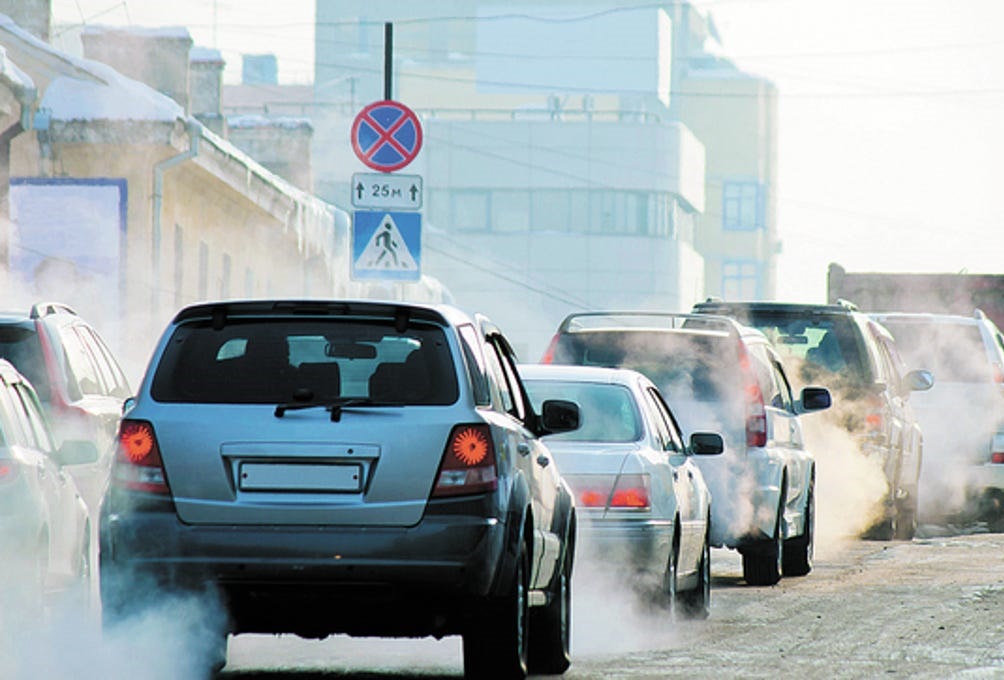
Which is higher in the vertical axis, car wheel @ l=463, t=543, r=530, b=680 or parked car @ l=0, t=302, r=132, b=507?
parked car @ l=0, t=302, r=132, b=507

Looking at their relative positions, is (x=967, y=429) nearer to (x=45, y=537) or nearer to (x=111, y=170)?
(x=111, y=170)

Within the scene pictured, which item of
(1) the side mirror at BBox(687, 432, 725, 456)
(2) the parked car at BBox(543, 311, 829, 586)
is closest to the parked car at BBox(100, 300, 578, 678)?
(1) the side mirror at BBox(687, 432, 725, 456)

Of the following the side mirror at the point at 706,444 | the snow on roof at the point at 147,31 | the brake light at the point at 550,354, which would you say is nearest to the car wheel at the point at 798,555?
the brake light at the point at 550,354

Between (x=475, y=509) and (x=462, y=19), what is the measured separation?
12248 cm

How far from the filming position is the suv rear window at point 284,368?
9.16m

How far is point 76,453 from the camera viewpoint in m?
11.3

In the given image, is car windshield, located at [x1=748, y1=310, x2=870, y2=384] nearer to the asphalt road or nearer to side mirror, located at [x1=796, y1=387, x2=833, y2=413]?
side mirror, located at [x1=796, y1=387, x2=833, y2=413]

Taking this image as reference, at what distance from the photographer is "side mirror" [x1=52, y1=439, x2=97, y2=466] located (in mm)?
11297

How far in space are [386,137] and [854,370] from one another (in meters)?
5.29

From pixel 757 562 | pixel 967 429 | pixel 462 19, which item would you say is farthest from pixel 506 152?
pixel 757 562

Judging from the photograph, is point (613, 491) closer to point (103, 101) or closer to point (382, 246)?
point (382, 246)

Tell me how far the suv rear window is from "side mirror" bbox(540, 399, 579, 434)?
1.43 metres

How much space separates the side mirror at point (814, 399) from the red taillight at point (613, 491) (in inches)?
224

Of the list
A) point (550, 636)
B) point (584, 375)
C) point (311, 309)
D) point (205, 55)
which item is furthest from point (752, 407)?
point (205, 55)
